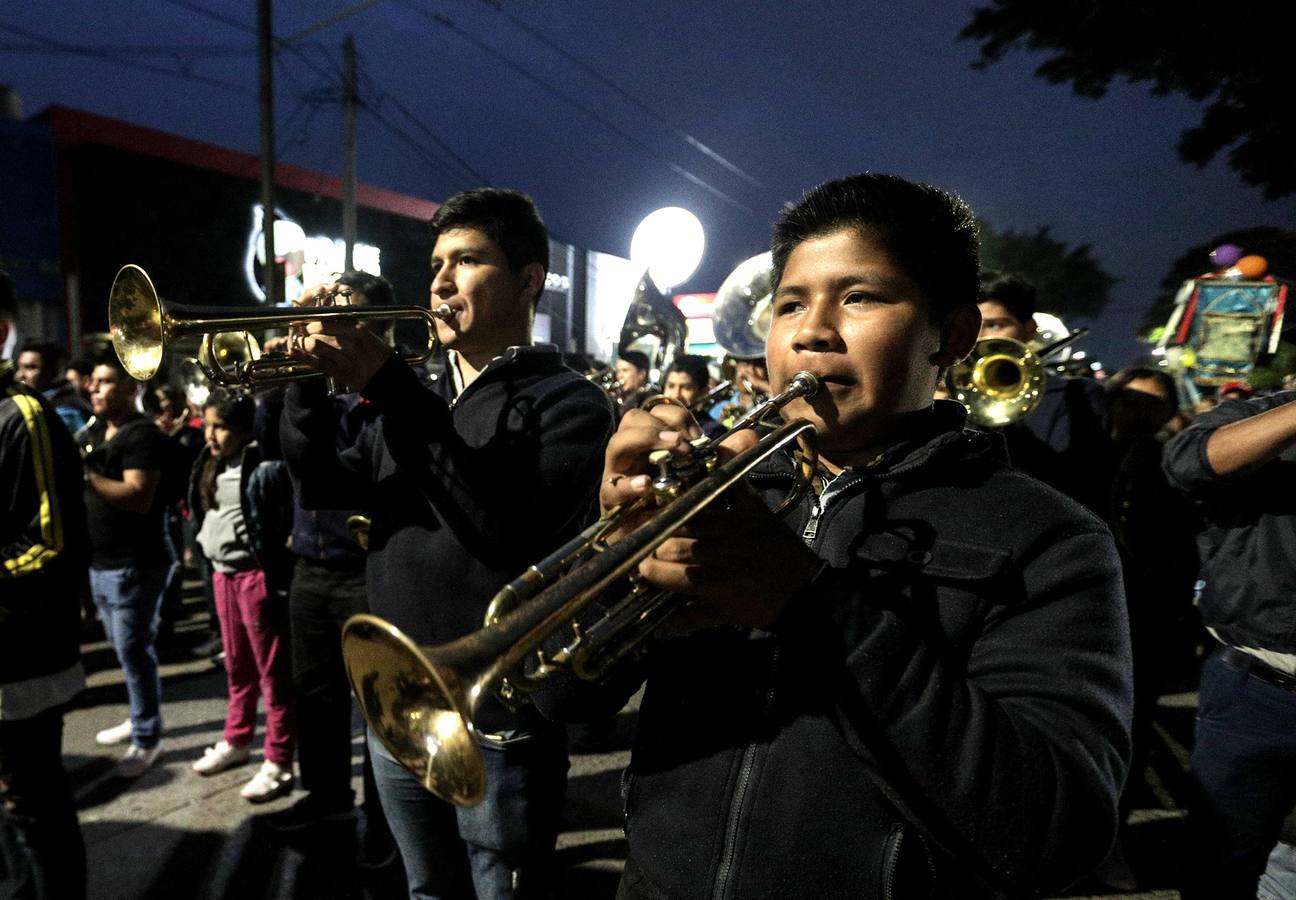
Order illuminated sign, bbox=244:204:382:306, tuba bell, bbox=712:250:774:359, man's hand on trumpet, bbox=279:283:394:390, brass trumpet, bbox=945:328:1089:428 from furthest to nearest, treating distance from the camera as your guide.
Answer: illuminated sign, bbox=244:204:382:306 < tuba bell, bbox=712:250:774:359 < brass trumpet, bbox=945:328:1089:428 < man's hand on trumpet, bbox=279:283:394:390

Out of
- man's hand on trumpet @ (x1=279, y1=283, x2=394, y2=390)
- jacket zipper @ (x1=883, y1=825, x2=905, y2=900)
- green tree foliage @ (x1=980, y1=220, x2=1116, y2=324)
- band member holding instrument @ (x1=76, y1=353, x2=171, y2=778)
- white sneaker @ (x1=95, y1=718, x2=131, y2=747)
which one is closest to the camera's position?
jacket zipper @ (x1=883, y1=825, x2=905, y2=900)

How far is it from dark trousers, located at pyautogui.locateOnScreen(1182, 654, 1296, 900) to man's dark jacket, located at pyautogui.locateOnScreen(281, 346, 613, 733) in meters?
2.02

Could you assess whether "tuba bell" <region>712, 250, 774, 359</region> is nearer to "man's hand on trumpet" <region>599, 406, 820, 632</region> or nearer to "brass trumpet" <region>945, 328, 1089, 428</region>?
"brass trumpet" <region>945, 328, 1089, 428</region>

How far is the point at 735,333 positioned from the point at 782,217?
14.7 feet

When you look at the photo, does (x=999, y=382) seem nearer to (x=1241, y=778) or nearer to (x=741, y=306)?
(x=1241, y=778)

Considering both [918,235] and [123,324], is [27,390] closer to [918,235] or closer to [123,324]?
[123,324]

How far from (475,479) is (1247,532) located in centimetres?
230

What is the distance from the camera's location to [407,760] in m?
1.10

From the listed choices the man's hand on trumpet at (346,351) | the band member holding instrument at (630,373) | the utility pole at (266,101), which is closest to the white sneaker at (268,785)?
the man's hand on trumpet at (346,351)

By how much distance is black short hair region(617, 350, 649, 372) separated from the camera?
23.0 feet

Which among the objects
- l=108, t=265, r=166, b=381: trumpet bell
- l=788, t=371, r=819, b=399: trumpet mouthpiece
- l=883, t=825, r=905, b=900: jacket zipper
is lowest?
l=883, t=825, r=905, b=900: jacket zipper

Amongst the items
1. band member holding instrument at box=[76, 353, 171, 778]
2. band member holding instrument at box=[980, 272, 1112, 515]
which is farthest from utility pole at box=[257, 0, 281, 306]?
band member holding instrument at box=[980, 272, 1112, 515]

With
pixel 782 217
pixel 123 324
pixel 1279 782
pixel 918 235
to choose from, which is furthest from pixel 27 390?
pixel 1279 782

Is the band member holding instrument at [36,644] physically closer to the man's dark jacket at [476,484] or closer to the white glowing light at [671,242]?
the man's dark jacket at [476,484]
